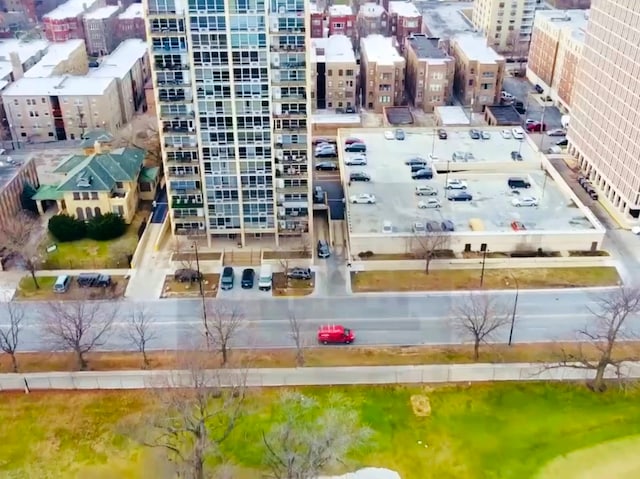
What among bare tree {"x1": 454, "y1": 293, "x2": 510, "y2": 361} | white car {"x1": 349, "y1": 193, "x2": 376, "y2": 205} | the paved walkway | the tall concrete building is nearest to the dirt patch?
the paved walkway

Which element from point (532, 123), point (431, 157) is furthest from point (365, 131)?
point (532, 123)

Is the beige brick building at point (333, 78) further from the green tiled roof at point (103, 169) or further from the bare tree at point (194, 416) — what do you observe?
the bare tree at point (194, 416)

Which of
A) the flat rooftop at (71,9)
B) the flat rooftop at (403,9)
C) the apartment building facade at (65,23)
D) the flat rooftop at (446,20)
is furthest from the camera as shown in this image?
the flat rooftop at (403,9)

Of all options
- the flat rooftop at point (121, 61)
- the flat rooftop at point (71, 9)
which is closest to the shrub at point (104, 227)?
the flat rooftop at point (121, 61)

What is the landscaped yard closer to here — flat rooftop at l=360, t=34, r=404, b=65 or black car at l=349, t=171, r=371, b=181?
black car at l=349, t=171, r=371, b=181

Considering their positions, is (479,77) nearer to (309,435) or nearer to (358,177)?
(358,177)

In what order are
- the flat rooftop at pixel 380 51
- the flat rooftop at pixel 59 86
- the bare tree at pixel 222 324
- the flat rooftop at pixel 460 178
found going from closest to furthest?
the bare tree at pixel 222 324
the flat rooftop at pixel 460 178
the flat rooftop at pixel 59 86
the flat rooftop at pixel 380 51

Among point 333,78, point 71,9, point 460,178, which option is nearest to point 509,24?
point 333,78
